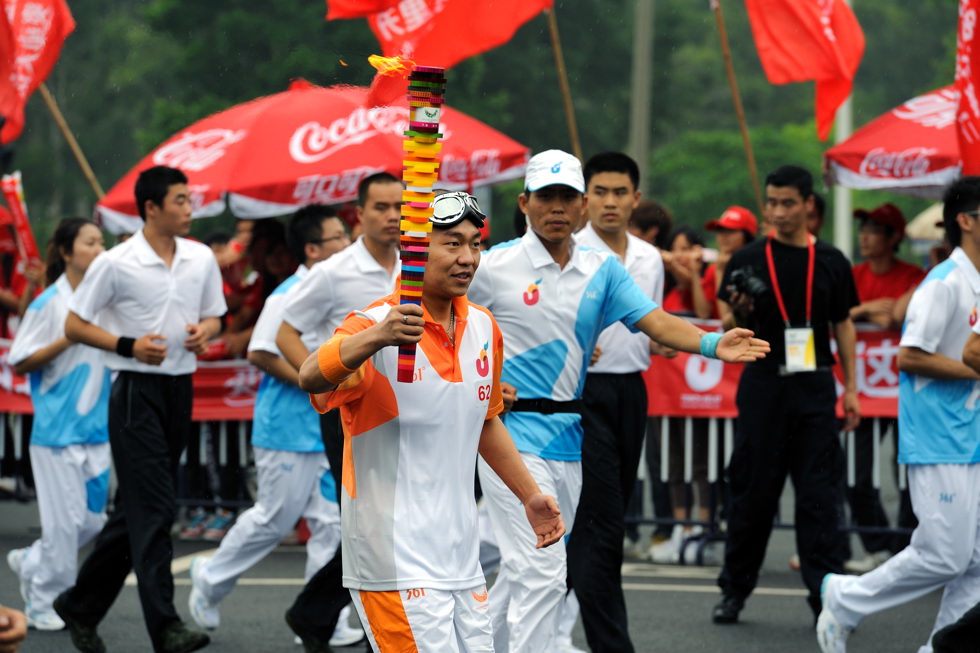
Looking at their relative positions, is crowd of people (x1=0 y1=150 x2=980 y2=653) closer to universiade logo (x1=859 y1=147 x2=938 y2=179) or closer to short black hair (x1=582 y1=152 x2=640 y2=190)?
short black hair (x1=582 y1=152 x2=640 y2=190)

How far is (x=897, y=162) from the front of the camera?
10695 mm

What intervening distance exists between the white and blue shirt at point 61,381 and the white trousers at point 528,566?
3360 millimetres

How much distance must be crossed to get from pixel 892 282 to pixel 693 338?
523 centimetres

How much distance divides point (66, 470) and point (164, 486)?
4.94ft

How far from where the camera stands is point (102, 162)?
55562 millimetres

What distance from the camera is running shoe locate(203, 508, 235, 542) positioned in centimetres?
1169

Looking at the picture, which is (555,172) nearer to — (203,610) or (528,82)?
(203,610)

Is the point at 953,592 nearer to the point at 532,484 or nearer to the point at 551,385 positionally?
the point at 551,385

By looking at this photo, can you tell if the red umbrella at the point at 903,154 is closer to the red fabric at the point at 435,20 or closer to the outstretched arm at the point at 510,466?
the red fabric at the point at 435,20

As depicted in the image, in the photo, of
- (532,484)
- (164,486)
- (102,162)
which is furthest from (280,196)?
(102,162)

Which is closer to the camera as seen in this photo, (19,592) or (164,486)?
(164,486)

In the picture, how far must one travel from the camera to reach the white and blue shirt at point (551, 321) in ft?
21.2

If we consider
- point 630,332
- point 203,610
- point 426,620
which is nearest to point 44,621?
point 203,610

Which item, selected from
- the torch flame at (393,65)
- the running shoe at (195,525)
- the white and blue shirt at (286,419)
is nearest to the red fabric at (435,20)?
the white and blue shirt at (286,419)
